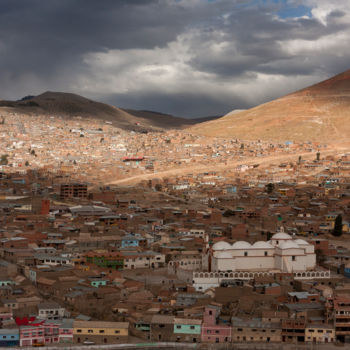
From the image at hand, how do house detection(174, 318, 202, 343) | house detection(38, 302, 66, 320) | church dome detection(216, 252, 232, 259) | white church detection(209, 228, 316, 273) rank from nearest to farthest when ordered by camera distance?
house detection(174, 318, 202, 343) → house detection(38, 302, 66, 320) → church dome detection(216, 252, 232, 259) → white church detection(209, 228, 316, 273)

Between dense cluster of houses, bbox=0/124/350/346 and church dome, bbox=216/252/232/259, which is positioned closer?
dense cluster of houses, bbox=0/124/350/346

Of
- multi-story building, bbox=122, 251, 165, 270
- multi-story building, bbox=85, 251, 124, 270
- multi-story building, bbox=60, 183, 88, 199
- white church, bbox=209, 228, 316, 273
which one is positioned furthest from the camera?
multi-story building, bbox=60, 183, 88, 199

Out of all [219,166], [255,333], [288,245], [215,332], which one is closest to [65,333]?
[215,332]

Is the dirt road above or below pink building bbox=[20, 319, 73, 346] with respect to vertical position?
above

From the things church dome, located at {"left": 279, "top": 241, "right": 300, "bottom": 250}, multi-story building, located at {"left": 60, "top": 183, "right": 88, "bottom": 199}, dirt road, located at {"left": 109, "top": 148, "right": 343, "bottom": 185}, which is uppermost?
dirt road, located at {"left": 109, "top": 148, "right": 343, "bottom": 185}

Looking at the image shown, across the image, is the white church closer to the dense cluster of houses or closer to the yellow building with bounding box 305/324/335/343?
the dense cluster of houses

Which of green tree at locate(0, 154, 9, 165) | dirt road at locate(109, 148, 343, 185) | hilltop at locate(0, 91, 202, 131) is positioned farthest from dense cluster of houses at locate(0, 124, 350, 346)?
hilltop at locate(0, 91, 202, 131)

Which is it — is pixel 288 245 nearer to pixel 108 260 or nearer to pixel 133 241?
pixel 108 260

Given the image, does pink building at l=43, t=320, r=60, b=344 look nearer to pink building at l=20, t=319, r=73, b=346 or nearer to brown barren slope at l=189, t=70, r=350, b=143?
pink building at l=20, t=319, r=73, b=346
